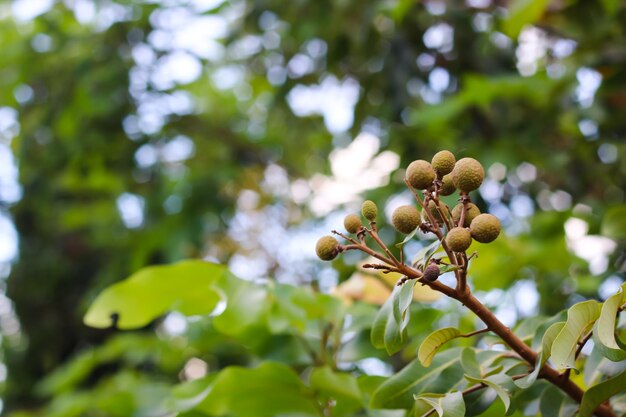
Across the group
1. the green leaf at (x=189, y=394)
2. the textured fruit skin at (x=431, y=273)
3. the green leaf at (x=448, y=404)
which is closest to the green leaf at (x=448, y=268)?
the textured fruit skin at (x=431, y=273)

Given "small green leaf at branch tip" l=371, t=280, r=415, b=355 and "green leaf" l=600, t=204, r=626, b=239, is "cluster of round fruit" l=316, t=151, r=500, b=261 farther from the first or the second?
"green leaf" l=600, t=204, r=626, b=239

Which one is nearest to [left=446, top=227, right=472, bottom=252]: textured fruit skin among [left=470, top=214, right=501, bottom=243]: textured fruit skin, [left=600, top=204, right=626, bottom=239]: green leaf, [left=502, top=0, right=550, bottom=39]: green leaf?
[left=470, top=214, right=501, bottom=243]: textured fruit skin

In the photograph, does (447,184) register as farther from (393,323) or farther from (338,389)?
(338,389)

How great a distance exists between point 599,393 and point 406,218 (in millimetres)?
226

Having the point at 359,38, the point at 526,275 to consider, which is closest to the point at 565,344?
the point at 526,275

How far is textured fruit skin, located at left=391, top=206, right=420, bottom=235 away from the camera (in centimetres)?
63

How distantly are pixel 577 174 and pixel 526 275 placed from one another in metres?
0.46

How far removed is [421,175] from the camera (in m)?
0.63

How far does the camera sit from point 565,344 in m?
0.64

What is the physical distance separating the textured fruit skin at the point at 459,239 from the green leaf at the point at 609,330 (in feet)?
0.43

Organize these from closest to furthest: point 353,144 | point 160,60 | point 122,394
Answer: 1. point 122,394
2. point 353,144
3. point 160,60

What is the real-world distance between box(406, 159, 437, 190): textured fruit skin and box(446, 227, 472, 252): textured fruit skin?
0.06 m

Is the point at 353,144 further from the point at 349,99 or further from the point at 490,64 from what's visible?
the point at 490,64

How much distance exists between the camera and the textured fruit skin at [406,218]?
0.63 metres
